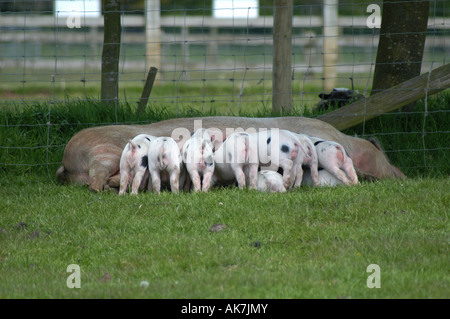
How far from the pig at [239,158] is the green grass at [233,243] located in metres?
0.23

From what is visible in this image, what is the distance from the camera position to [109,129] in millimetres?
7379

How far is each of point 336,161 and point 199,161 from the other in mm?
1332

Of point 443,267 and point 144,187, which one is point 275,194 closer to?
point 144,187

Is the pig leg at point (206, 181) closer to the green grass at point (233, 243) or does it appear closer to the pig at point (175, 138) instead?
the green grass at point (233, 243)

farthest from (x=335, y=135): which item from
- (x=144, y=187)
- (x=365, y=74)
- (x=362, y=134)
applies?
(x=365, y=74)

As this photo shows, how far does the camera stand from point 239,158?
6562 mm

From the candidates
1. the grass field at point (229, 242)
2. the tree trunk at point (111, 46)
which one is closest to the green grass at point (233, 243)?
the grass field at point (229, 242)

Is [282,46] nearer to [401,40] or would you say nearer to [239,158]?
[401,40]

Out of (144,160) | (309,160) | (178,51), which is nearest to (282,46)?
(309,160)

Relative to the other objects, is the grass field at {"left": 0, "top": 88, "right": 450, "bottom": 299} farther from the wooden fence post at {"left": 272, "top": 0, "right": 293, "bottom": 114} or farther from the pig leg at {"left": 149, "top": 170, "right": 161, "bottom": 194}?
the wooden fence post at {"left": 272, "top": 0, "right": 293, "bottom": 114}

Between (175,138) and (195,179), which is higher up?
(175,138)

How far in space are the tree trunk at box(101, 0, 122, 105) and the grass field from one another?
1549mm

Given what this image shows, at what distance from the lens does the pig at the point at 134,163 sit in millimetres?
6574

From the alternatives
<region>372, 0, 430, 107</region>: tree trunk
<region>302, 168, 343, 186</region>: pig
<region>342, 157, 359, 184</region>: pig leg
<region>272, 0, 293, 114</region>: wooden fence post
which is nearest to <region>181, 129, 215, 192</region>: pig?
<region>302, 168, 343, 186</region>: pig
